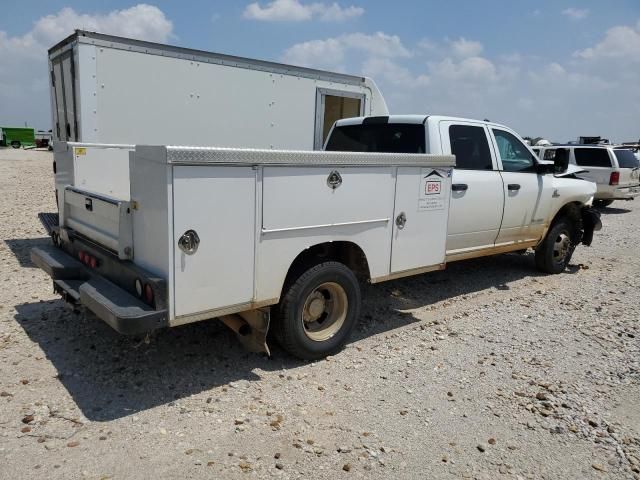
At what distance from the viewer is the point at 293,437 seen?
11.1ft

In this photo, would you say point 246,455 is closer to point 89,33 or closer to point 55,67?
point 89,33

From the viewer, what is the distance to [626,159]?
639 inches

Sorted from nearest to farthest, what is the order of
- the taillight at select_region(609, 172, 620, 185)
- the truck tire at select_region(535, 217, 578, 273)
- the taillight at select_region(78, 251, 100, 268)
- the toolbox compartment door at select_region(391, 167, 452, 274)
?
1. the taillight at select_region(78, 251, 100, 268)
2. the toolbox compartment door at select_region(391, 167, 452, 274)
3. the truck tire at select_region(535, 217, 578, 273)
4. the taillight at select_region(609, 172, 620, 185)

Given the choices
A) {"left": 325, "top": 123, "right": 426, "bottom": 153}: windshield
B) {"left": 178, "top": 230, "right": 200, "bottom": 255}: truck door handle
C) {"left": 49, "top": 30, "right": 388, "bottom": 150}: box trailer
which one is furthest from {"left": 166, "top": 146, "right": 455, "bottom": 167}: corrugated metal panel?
{"left": 49, "top": 30, "right": 388, "bottom": 150}: box trailer

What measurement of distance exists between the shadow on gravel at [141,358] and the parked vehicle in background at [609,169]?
40.6 ft

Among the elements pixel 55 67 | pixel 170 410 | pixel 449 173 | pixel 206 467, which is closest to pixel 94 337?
pixel 170 410

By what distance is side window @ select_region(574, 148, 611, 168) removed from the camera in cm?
1591

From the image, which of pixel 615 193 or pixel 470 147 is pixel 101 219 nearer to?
pixel 470 147

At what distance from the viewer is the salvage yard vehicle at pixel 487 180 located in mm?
5766

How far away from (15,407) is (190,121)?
4.85m

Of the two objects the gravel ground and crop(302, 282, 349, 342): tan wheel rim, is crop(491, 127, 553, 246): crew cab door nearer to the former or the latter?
the gravel ground

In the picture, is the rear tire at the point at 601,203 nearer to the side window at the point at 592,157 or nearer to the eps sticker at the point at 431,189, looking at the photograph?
the side window at the point at 592,157

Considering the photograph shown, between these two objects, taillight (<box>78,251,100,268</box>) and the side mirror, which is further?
the side mirror

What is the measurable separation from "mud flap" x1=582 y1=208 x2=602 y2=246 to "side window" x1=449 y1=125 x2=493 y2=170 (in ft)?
8.80
